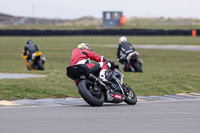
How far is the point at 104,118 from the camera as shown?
823cm

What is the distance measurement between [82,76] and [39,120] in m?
2.14

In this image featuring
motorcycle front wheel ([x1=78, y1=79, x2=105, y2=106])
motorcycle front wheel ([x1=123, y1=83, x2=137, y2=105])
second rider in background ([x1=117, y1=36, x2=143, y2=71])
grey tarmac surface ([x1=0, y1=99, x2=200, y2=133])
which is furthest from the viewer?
second rider in background ([x1=117, y1=36, x2=143, y2=71])

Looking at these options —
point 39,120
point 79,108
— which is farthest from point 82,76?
point 39,120

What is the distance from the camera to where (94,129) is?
23.5 ft

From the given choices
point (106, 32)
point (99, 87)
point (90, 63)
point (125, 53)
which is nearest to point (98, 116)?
point (99, 87)

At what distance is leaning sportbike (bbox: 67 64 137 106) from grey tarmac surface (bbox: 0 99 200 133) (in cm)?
16

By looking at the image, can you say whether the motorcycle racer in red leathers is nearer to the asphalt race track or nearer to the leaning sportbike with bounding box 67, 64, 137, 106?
the leaning sportbike with bounding box 67, 64, 137, 106

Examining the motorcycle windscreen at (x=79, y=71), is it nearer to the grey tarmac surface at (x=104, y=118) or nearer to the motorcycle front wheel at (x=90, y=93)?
the motorcycle front wheel at (x=90, y=93)

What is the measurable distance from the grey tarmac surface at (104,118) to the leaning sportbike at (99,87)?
16 centimetres

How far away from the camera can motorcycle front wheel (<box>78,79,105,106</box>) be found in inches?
376

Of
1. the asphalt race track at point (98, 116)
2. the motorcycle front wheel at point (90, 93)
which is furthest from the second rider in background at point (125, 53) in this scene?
the motorcycle front wheel at point (90, 93)

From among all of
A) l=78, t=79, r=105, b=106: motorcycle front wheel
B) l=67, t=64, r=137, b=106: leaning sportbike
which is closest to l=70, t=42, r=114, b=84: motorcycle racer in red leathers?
l=67, t=64, r=137, b=106: leaning sportbike

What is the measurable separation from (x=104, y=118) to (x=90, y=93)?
1.48 m

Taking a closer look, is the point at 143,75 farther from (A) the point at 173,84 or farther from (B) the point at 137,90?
(B) the point at 137,90
